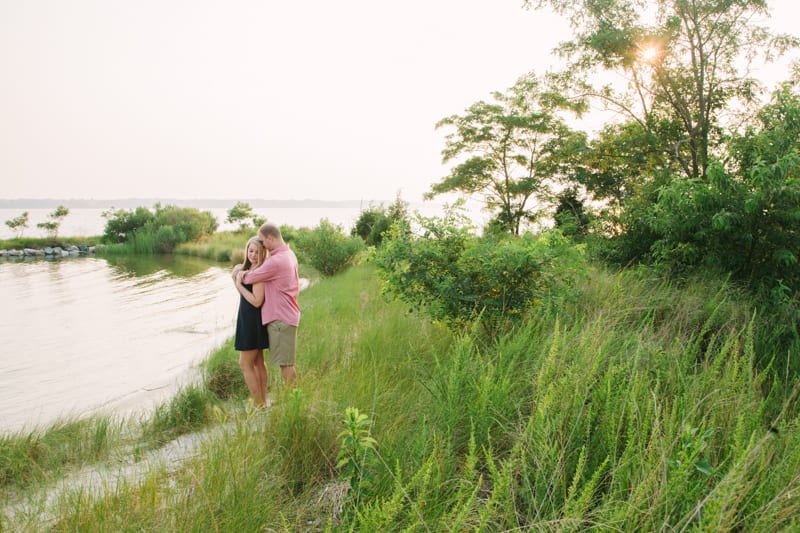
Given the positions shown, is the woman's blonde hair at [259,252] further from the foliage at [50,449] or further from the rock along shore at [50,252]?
the rock along shore at [50,252]

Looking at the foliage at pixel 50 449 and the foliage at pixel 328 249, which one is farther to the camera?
the foliage at pixel 328 249

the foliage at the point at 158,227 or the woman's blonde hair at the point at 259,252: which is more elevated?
the woman's blonde hair at the point at 259,252

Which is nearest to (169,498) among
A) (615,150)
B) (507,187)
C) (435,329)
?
(435,329)

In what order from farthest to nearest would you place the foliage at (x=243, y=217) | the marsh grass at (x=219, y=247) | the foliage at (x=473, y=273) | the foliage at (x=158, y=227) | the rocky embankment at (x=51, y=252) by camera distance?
the foliage at (x=243, y=217), the foliage at (x=158, y=227), the rocky embankment at (x=51, y=252), the marsh grass at (x=219, y=247), the foliage at (x=473, y=273)

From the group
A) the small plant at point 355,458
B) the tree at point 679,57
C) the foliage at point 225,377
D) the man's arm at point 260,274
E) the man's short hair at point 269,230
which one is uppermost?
the tree at point 679,57

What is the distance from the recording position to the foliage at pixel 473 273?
5.08 m

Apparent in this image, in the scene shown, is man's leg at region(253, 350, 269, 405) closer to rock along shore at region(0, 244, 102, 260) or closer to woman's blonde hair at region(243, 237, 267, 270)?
woman's blonde hair at region(243, 237, 267, 270)

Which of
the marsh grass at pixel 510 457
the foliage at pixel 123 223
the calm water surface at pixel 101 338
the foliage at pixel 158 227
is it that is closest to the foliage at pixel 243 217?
the foliage at pixel 158 227

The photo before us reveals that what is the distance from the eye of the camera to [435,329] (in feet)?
19.3

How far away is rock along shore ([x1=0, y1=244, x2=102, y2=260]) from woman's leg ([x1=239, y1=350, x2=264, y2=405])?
3573 cm

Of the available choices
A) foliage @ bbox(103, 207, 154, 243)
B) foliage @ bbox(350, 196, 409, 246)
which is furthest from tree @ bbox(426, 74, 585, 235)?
foliage @ bbox(103, 207, 154, 243)

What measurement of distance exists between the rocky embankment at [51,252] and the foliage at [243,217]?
1145cm

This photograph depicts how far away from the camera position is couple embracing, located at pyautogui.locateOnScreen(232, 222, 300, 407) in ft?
17.3

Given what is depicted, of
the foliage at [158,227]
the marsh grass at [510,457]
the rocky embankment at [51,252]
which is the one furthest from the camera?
the foliage at [158,227]
